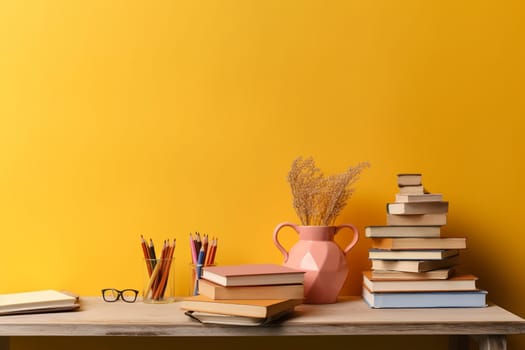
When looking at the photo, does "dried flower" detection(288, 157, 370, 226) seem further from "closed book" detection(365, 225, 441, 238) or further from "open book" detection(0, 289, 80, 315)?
"open book" detection(0, 289, 80, 315)

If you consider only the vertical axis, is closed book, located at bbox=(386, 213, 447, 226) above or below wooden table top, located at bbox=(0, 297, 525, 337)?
above

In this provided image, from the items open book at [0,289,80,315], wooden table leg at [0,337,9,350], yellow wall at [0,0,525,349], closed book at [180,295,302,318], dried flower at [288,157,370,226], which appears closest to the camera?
closed book at [180,295,302,318]

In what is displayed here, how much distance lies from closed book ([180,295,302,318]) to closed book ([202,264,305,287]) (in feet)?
0.15

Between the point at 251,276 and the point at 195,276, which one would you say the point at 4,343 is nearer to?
the point at 195,276

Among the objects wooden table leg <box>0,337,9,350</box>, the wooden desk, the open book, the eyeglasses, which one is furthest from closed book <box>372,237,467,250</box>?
wooden table leg <box>0,337,9,350</box>

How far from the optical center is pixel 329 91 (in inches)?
75.0

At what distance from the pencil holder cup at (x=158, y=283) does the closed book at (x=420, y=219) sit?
24.4 inches

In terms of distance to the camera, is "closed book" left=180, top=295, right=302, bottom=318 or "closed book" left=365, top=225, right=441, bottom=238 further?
"closed book" left=365, top=225, right=441, bottom=238

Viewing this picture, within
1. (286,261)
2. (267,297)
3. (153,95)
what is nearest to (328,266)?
(286,261)

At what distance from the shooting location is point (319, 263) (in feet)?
5.44

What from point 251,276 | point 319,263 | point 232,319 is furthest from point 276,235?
point 232,319

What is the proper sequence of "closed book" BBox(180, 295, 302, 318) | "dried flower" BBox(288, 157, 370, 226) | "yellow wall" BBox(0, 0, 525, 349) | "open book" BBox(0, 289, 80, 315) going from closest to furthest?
"closed book" BBox(180, 295, 302, 318) < "open book" BBox(0, 289, 80, 315) < "dried flower" BBox(288, 157, 370, 226) < "yellow wall" BBox(0, 0, 525, 349)

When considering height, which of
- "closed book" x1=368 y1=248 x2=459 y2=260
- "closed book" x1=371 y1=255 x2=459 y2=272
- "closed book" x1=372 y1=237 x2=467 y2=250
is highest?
"closed book" x1=372 y1=237 x2=467 y2=250

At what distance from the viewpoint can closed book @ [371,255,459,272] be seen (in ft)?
5.21
